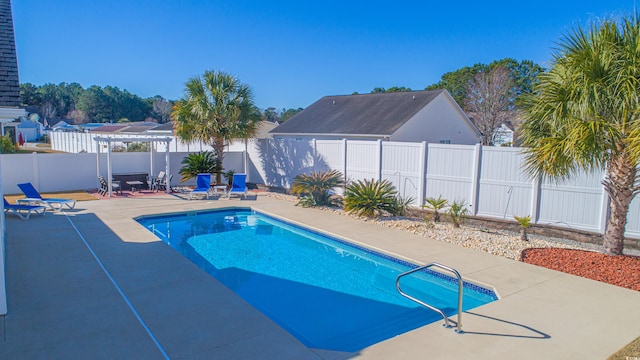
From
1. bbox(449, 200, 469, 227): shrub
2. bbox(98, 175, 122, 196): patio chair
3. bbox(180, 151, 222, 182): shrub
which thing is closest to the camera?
bbox(449, 200, 469, 227): shrub

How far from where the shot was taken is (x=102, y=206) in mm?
14406

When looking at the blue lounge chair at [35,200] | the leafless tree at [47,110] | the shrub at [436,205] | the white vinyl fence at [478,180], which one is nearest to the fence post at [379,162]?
the white vinyl fence at [478,180]

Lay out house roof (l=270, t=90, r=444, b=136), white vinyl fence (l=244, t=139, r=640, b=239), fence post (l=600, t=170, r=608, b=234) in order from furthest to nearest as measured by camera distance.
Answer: house roof (l=270, t=90, r=444, b=136)
white vinyl fence (l=244, t=139, r=640, b=239)
fence post (l=600, t=170, r=608, b=234)

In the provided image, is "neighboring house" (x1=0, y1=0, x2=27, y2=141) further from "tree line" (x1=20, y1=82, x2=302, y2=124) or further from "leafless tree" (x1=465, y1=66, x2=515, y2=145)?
"tree line" (x1=20, y1=82, x2=302, y2=124)

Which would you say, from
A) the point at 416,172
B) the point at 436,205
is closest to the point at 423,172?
the point at 416,172

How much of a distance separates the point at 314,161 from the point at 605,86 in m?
11.4

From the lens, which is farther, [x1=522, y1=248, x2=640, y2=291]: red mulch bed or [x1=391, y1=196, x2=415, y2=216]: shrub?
[x1=391, y1=196, x2=415, y2=216]: shrub

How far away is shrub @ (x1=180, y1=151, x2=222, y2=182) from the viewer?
19.0 metres

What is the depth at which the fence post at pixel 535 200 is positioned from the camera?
11141 mm

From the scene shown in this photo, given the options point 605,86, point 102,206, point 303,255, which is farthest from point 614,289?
point 102,206

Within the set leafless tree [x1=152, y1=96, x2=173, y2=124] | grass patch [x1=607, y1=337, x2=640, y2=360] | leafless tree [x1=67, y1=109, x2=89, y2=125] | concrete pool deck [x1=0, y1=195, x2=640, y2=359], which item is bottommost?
concrete pool deck [x1=0, y1=195, x2=640, y2=359]

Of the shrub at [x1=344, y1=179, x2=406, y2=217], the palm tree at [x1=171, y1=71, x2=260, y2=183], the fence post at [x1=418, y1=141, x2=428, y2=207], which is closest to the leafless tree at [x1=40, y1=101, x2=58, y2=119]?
the palm tree at [x1=171, y1=71, x2=260, y2=183]

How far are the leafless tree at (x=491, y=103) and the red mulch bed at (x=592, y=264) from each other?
2479 centimetres

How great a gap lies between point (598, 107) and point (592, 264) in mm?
2999
